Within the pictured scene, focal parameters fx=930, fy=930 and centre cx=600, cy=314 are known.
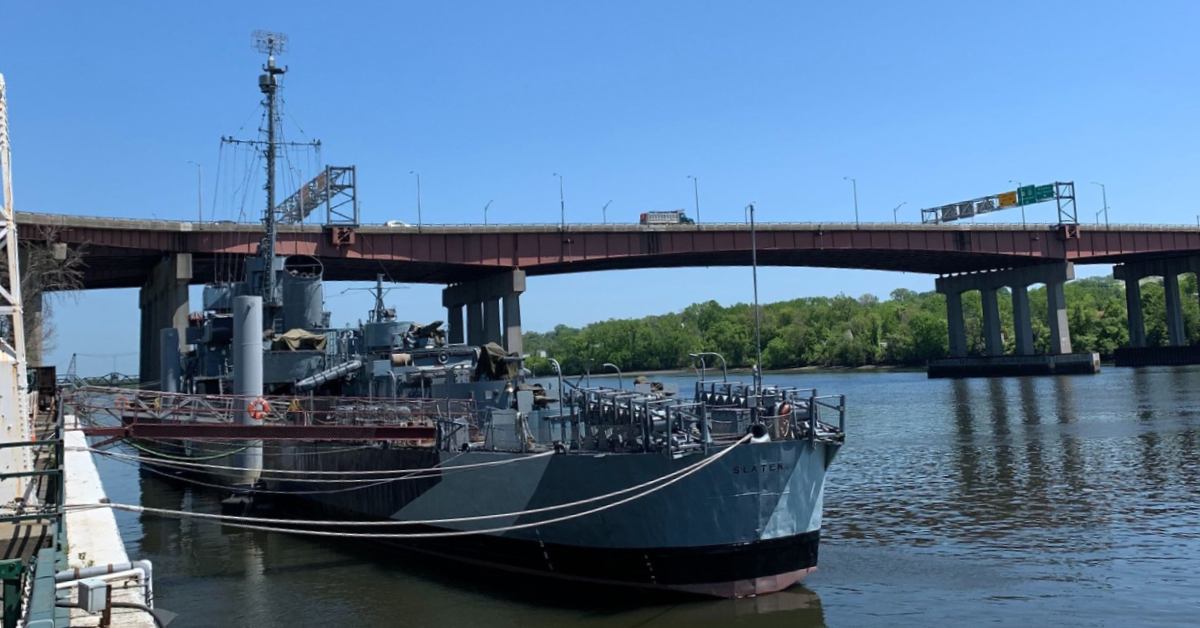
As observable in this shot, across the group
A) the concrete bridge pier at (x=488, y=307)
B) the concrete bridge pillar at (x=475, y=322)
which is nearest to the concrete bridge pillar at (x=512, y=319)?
the concrete bridge pier at (x=488, y=307)

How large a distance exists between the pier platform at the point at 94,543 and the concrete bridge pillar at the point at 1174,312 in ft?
383

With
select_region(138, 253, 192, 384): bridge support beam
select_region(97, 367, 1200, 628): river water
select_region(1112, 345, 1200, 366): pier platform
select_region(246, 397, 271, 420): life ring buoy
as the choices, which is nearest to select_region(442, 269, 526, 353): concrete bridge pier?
select_region(138, 253, 192, 384): bridge support beam

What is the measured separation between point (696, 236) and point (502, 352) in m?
53.3

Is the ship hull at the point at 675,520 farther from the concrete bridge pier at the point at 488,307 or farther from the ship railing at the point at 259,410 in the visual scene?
the concrete bridge pier at the point at 488,307

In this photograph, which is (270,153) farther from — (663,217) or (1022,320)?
(1022,320)

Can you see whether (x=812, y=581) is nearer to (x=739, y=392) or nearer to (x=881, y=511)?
(x=739, y=392)

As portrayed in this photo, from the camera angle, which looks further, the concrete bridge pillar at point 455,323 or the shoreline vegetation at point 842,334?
the shoreline vegetation at point 842,334

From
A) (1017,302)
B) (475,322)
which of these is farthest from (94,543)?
(1017,302)

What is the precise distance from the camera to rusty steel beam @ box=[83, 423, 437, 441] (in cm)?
2298

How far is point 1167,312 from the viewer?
111125 mm

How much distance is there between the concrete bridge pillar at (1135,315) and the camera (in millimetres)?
113125

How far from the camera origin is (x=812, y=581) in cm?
1978

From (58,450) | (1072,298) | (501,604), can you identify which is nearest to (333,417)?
(501,604)

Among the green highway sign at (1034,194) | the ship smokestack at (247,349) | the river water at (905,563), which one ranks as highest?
the green highway sign at (1034,194)
